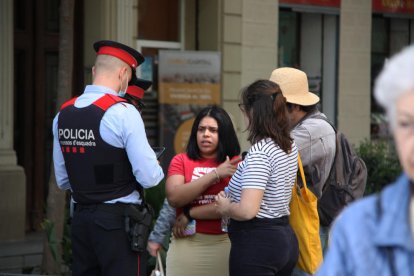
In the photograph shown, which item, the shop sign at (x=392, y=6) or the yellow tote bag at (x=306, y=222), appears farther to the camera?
the shop sign at (x=392, y=6)

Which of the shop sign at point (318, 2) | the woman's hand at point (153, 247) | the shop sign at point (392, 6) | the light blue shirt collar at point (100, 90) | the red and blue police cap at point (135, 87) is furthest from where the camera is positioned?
the shop sign at point (392, 6)

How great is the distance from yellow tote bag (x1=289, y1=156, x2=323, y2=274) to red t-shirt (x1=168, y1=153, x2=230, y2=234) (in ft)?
1.38

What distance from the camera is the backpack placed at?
17.9 ft

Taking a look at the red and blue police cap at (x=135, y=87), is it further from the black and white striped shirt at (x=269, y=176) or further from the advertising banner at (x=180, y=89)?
the advertising banner at (x=180, y=89)

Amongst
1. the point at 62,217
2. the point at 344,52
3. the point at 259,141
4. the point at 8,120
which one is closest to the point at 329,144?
the point at 259,141

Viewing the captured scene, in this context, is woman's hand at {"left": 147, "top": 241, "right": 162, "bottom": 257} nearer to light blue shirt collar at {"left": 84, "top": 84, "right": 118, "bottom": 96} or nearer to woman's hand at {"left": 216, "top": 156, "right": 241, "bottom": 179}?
woman's hand at {"left": 216, "top": 156, "right": 241, "bottom": 179}

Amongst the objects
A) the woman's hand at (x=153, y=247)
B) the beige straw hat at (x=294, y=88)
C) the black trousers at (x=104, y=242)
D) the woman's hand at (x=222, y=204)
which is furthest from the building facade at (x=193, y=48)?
the woman's hand at (x=222, y=204)

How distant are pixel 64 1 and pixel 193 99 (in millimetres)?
3420

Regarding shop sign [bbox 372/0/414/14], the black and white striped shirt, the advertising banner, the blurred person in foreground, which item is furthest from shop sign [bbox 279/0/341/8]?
the blurred person in foreground

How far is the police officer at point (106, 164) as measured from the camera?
4953 mm

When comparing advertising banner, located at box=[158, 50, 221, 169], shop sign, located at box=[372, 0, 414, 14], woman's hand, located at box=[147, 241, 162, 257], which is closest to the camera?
woman's hand, located at box=[147, 241, 162, 257]

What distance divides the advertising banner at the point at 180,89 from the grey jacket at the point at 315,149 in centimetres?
548

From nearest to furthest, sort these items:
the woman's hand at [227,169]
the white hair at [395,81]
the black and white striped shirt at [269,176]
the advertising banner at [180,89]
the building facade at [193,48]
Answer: the white hair at [395,81]
the black and white striped shirt at [269,176]
the woman's hand at [227,169]
the building facade at [193,48]
the advertising banner at [180,89]

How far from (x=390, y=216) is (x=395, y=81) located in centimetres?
30
